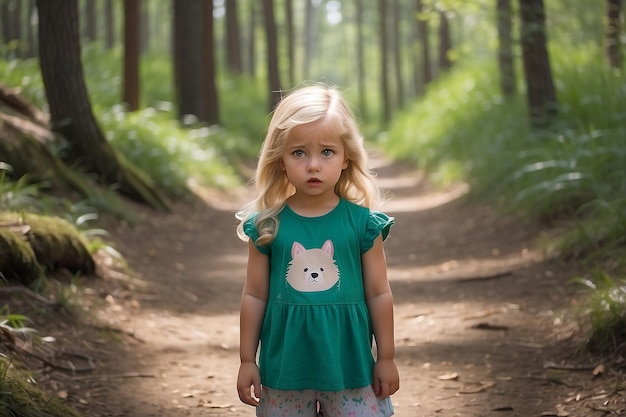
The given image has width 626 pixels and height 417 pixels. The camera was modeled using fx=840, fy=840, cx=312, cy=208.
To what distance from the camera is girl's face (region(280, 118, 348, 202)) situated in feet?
9.50

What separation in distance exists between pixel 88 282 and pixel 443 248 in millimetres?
4255

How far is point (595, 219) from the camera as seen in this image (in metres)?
7.01

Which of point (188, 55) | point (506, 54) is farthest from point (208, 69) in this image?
point (506, 54)

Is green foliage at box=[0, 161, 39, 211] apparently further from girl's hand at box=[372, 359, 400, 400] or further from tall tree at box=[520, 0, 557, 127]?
tall tree at box=[520, 0, 557, 127]

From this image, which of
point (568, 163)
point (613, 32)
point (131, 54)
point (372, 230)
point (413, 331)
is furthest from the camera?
point (131, 54)

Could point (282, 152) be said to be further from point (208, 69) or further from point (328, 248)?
point (208, 69)

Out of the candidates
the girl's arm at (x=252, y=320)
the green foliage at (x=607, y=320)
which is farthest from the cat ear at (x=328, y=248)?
the green foliage at (x=607, y=320)

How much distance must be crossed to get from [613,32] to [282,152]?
8763 millimetres

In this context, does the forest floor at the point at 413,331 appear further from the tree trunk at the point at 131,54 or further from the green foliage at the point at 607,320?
the tree trunk at the point at 131,54

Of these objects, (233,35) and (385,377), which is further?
(233,35)

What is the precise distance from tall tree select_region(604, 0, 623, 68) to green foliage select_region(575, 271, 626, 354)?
6.18 m

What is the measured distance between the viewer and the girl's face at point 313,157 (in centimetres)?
289

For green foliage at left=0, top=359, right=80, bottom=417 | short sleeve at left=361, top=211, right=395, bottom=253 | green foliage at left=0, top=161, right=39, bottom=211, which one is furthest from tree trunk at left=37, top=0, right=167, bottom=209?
short sleeve at left=361, top=211, right=395, bottom=253

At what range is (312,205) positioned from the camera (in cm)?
298
